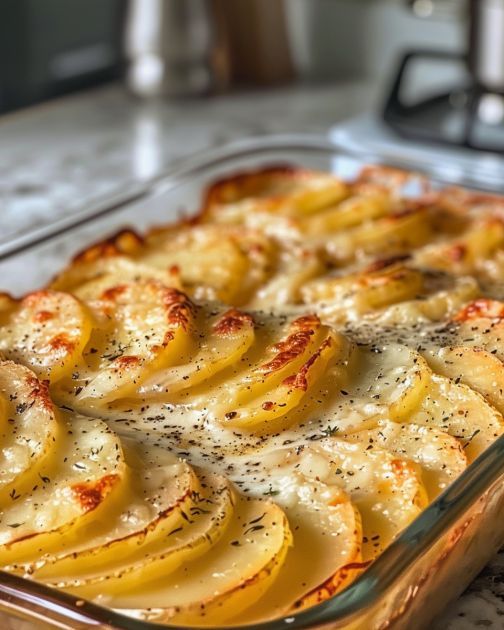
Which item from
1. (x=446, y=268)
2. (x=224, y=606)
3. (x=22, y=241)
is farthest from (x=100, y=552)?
(x=446, y=268)

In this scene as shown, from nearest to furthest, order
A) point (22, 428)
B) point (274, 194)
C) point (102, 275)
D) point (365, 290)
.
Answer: point (22, 428), point (365, 290), point (102, 275), point (274, 194)

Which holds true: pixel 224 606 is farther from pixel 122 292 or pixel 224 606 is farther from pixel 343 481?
pixel 122 292

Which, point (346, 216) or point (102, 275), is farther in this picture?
point (346, 216)

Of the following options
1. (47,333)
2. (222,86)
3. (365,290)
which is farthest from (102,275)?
(222,86)

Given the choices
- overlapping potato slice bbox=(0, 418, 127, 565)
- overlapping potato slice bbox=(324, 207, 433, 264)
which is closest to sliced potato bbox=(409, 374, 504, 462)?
overlapping potato slice bbox=(0, 418, 127, 565)

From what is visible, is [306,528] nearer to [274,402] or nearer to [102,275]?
[274,402]

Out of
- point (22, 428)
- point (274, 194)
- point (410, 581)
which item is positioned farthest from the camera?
point (274, 194)

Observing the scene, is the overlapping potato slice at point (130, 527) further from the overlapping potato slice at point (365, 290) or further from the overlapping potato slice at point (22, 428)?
the overlapping potato slice at point (365, 290)
